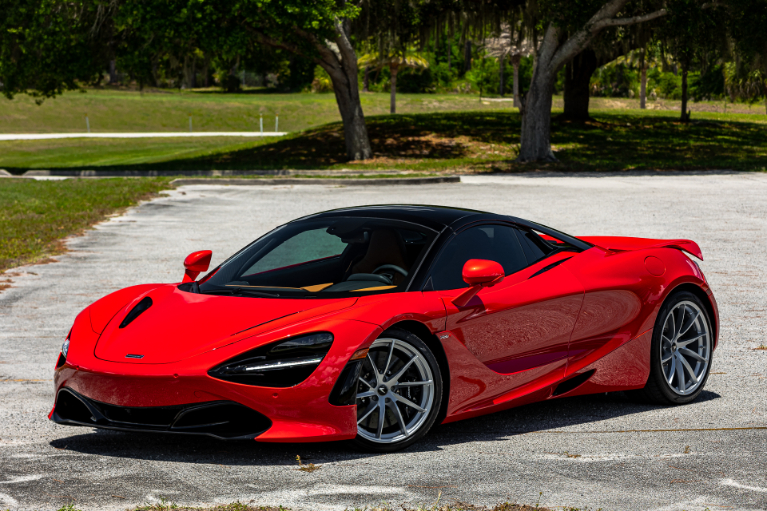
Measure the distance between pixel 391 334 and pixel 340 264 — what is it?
127 centimetres

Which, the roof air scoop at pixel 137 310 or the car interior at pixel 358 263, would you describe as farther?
the car interior at pixel 358 263

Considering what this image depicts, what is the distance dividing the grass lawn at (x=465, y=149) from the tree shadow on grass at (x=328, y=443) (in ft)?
74.9

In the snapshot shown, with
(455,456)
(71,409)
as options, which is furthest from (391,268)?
(71,409)

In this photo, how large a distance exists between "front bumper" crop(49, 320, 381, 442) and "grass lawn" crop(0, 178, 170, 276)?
6.77 meters

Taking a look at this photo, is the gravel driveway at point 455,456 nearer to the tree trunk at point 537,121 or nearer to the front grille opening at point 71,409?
the front grille opening at point 71,409

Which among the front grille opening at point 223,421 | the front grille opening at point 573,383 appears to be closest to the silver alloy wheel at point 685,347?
the front grille opening at point 573,383

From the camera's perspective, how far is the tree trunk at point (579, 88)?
134 ft

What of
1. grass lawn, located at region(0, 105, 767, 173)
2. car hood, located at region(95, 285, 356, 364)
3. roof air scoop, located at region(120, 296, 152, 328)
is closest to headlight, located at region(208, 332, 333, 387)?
car hood, located at region(95, 285, 356, 364)

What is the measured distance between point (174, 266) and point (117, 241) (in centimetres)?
300

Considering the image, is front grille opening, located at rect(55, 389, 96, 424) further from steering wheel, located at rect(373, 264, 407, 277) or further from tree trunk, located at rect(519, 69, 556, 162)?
tree trunk, located at rect(519, 69, 556, 162)

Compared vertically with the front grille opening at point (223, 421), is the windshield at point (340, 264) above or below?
above

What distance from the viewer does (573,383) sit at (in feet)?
17.7

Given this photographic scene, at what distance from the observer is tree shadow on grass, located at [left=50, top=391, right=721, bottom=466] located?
15.0 ft

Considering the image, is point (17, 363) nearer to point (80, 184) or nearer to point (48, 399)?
point (48, 399)
